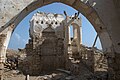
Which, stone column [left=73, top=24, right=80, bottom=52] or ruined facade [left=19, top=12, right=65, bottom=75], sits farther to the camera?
stone column [left=73, top=24, right=80, bottom=52]

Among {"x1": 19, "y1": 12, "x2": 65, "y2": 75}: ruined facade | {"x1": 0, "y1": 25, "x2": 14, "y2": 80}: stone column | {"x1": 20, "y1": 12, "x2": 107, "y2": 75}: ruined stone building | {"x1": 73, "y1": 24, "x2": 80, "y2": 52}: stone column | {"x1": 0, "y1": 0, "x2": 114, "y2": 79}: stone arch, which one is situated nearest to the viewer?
{"x1": 0, "y1": 25, "x2": 14, "y2": 80}: stone column

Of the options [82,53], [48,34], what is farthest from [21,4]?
[48,34]

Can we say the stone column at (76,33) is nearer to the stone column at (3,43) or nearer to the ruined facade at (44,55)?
the ruined facade at (44,55)

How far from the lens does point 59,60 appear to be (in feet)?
61.9

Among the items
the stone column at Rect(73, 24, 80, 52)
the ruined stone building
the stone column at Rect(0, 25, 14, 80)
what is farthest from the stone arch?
the stone column at Rect(73, 24, 80, 52)

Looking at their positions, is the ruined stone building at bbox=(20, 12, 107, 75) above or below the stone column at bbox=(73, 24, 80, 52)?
below

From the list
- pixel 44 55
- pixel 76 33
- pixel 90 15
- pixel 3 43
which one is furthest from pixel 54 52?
pixel 3 43

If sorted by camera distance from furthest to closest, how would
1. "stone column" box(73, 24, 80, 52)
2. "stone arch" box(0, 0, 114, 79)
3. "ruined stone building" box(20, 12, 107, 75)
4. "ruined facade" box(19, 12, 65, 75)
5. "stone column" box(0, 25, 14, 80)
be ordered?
1. "stone column" box(73, 24, 80, 52)
2. "ruined facade" box(19, 12, 65, 75)
3. "ruined stone building" box(20, 12, 107, 75)
4. "stone arch" box(0, 0, 114, 79)
5. "stone column" box(0, 25, 14, 80)

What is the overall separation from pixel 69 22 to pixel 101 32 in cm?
1531

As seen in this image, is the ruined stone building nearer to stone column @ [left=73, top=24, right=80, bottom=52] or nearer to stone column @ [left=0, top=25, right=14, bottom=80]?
stone column @ [left=73, top=24, right=80, bottom=52]

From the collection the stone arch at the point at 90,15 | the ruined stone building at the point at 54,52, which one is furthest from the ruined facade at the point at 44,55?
the stone arch at the point at 90,15

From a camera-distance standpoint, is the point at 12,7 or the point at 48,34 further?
the point at 48,34

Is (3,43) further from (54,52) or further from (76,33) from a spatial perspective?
(76,33)

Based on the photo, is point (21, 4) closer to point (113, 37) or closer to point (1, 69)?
point (1, 69)
